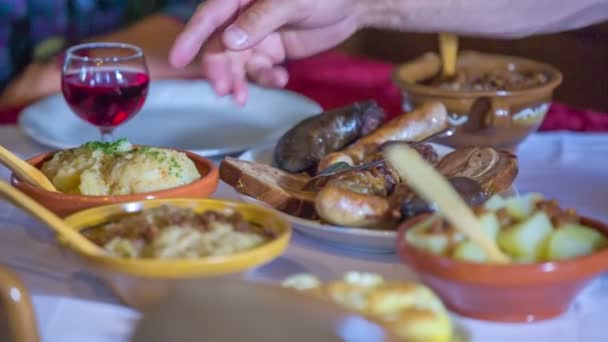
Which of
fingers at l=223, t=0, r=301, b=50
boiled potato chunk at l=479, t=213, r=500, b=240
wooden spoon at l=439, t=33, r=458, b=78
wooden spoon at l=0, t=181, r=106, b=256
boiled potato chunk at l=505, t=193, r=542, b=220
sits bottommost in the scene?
wooden spoon at l=439, t=33, r=458, b=78

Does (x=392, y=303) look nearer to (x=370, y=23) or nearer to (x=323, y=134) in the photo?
(x=323, y=134)

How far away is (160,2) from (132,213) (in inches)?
95.3

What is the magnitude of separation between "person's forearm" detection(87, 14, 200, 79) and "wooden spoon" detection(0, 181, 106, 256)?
4.96 ft

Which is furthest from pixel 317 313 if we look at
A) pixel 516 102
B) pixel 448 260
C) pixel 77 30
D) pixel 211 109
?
pixel 77 30

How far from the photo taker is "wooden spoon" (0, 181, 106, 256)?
2.93ft

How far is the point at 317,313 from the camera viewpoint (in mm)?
757

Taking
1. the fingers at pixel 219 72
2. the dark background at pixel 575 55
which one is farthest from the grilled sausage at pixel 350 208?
the dark background at pixel 575 55

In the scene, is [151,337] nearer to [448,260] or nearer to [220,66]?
[448,260]

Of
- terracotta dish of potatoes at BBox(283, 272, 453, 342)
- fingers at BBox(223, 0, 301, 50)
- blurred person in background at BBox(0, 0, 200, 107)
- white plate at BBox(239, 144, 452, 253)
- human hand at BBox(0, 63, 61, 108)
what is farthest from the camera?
blurred person in background at BBox(0, 0, 200, 107)

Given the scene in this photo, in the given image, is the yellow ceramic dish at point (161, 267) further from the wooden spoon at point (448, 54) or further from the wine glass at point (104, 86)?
the wooden spoon at point (448, 54)

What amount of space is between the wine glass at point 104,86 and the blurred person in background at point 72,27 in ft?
3.08

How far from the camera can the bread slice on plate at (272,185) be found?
1.16 meters

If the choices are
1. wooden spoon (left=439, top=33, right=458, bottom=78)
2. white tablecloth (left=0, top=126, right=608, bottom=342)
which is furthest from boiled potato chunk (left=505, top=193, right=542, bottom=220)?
wooden spoon (left=439, top=33, right=458, bottom=78)

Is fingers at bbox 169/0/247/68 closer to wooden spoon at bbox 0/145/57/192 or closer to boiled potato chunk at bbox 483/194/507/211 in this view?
wooden spoon at bbox 0/145/57/192
